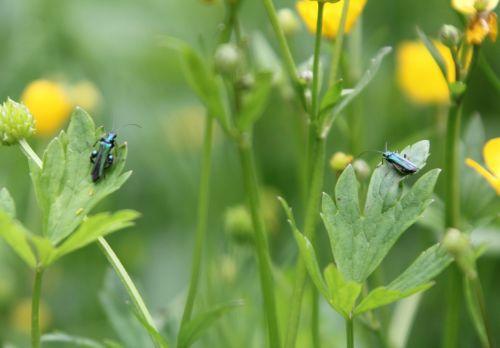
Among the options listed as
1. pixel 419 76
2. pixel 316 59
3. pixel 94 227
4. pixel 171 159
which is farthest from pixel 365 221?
pixel 171 159

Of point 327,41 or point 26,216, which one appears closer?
point 327,41

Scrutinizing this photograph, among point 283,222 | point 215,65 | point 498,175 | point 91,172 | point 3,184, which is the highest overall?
point 215,65

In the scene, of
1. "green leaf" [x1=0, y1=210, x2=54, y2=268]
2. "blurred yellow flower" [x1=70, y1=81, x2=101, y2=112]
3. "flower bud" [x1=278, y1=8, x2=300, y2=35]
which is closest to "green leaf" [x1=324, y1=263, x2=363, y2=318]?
"green leaf" [x1=0, y1=210, x2=54, y2=268]

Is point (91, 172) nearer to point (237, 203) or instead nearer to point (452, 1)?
point (452, 1)

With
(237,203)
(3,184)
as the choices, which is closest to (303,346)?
(237,203)

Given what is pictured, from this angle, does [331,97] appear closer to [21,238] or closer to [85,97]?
[21,238]

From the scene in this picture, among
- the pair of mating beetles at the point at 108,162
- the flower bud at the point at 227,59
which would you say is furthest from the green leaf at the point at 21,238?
the flower bud at the point at 227,59
